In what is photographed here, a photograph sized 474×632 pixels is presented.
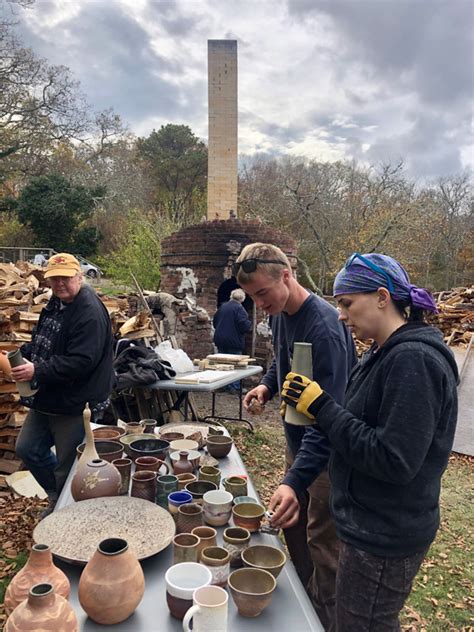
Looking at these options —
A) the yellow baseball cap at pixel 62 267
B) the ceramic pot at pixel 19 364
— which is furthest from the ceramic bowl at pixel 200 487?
the yellow baseball cap at pixel 62 267

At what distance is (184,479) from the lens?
2248 mm

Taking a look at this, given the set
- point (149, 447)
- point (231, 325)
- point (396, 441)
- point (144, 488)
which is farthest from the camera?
point (231, 325)

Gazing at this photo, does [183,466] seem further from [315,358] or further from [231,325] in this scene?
[231,325]

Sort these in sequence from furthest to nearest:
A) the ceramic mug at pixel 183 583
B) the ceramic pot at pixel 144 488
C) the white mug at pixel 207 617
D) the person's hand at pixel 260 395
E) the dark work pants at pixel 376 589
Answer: the person's hand at pixel 260 395, the ceramic pot at pixel 144 488, the dark work pants at pixel 376 589, the ceramic mug at pixel 183 583, the white mug at pixel 207 617

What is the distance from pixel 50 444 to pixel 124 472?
1597 mm

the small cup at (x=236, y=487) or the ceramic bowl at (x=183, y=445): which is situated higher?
the small cup at (x=236, y=487)

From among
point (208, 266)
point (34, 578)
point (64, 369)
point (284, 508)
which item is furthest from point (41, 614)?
point (208, 266)

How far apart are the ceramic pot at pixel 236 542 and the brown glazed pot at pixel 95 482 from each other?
1.96 ft

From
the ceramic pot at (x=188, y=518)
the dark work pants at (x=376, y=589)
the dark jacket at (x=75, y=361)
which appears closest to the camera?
the dark work pants at (x=376, y=589)

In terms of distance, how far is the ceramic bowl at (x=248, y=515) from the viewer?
1845 millimetres

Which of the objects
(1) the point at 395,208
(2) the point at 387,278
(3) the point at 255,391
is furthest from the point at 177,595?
(1) the point at 395,208

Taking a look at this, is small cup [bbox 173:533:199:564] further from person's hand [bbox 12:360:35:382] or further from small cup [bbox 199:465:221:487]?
person's hand [bbox 12:360:35:382]

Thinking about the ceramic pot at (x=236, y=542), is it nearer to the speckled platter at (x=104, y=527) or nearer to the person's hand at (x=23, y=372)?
the speckled platter at (x=104, y=527)

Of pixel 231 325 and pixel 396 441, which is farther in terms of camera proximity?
pixel 231 325
